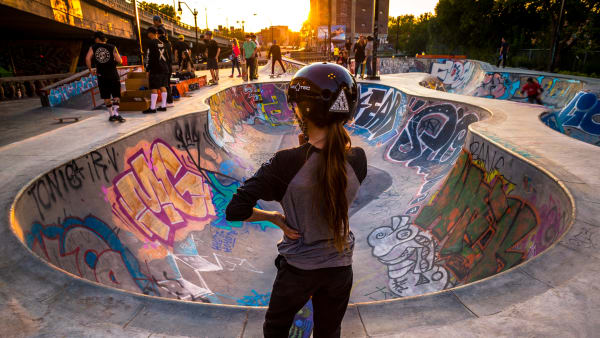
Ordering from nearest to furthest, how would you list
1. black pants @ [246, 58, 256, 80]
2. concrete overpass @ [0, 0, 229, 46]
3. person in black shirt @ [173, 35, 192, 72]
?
person in black shirt @ [173, 35, 192, 72], concrete overpass @ [0, 0, 229, 46], black pants @ [246, 58, 256, 80]

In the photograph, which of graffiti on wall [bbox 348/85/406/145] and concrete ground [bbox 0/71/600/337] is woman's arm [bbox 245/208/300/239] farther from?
graffiti on wall [bbox 348/85/406/145]

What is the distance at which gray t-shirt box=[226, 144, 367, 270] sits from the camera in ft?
5.78

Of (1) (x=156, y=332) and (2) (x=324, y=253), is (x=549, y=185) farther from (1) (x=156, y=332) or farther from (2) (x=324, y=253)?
(1) (x=156, y=332)

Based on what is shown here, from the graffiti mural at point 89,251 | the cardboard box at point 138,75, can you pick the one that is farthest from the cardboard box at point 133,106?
the graffiti mural at point 89,251

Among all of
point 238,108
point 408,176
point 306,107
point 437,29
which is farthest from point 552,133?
point 437,29

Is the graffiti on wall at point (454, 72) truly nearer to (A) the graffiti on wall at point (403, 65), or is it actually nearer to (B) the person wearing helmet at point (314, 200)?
(A) the graffiti on wall at point (403, 65)

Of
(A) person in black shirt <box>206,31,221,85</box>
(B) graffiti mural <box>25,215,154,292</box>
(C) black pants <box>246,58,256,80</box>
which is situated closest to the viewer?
(B) graffiti mural <box>25,215,154,292</box>

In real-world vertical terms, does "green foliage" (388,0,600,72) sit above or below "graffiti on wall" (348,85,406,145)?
above

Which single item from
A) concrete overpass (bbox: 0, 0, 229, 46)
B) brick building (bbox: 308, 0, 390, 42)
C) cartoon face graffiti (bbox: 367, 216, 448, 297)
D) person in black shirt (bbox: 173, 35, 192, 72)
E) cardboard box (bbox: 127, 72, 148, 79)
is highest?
brick building (bbox: 308, 0, 390, 42)

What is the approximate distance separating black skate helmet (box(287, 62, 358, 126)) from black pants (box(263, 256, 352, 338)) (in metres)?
0.84

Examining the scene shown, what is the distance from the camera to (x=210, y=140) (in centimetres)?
995

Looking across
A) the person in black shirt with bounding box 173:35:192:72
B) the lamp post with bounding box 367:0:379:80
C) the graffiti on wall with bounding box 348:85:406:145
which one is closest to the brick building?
the lamp post with bounding box 367:0:379:80

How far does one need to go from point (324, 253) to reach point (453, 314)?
1388 mm

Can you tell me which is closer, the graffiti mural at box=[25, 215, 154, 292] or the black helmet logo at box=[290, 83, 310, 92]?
the black helmet logo at box=[290, 83, 310, 92]
